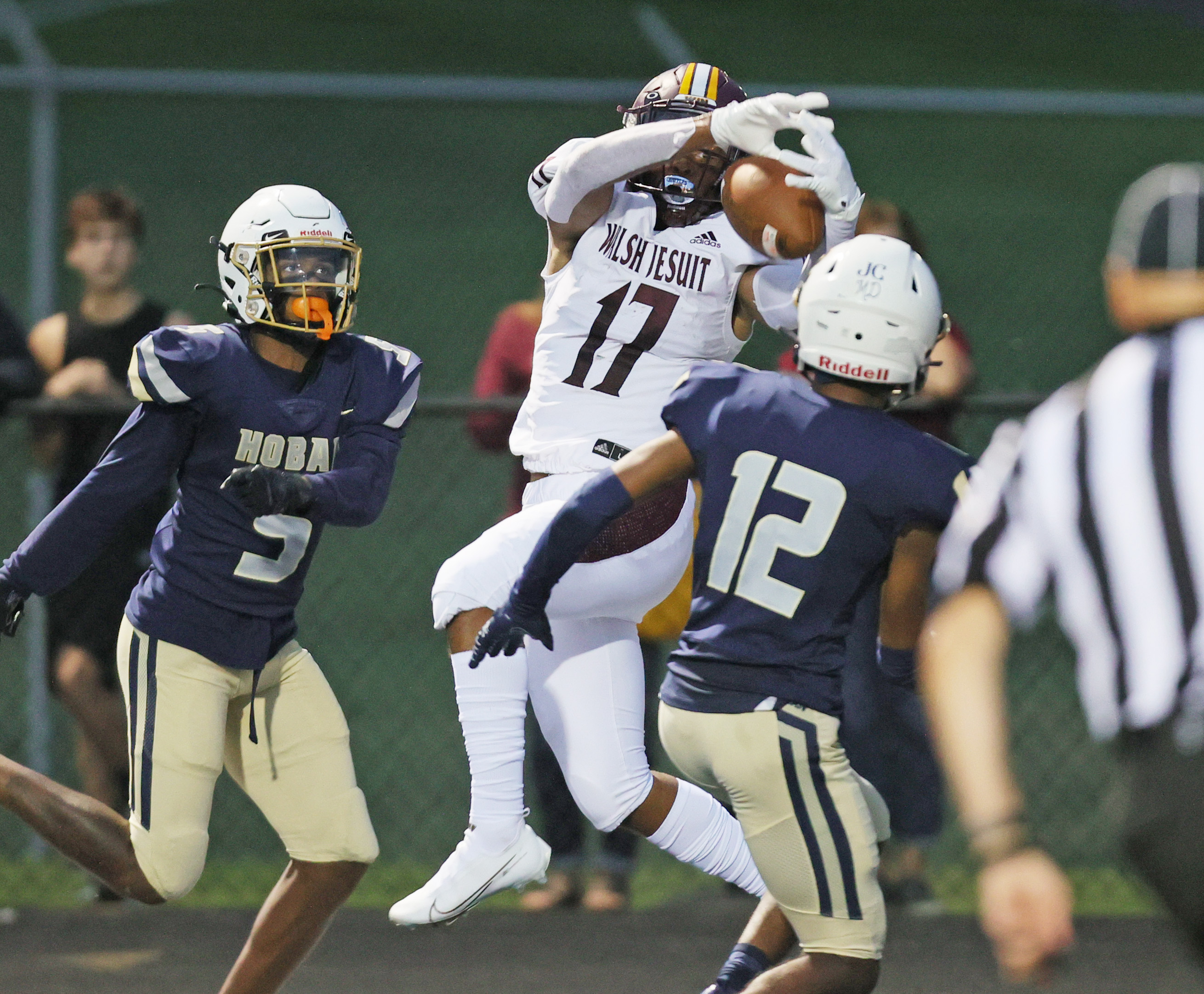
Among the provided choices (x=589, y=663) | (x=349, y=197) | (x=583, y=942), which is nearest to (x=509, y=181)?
(x=349, y=197)

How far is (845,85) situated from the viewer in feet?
48.2

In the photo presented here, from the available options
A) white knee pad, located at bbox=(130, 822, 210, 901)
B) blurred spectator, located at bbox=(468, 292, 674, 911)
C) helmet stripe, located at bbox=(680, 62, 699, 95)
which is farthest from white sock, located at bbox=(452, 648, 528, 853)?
blurred spectator, located at bbox=(468, 292, 674, 911)

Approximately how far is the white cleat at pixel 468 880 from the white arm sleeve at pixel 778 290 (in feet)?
4.18

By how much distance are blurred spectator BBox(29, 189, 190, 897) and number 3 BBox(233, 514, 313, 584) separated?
1651mm

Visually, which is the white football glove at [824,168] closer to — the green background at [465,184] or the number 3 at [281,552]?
the number 3 at [281,552]

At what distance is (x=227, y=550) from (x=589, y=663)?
838 millimetres

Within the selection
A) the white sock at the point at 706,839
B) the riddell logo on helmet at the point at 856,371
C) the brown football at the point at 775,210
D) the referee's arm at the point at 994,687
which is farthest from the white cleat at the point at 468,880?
the referee's arm at the point at 994,687

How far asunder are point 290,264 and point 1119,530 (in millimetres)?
2205

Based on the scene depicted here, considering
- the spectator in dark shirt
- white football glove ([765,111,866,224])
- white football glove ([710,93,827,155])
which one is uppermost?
white football glove ([710,93,827,155])

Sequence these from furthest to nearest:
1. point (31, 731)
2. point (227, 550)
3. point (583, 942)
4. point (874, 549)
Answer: point (31, 731) < point (583, 942) < point (227, 550) < point (874, 549)

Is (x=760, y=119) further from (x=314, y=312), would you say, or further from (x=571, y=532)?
(x=314, y=312)

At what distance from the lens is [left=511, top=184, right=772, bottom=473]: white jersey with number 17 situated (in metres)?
4.24

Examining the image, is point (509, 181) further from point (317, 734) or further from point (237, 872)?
point (317, 734)

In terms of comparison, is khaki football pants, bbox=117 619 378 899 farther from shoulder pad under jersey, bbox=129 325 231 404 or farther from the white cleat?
shoulder pad under jersey, bbox=129 325 231 404
